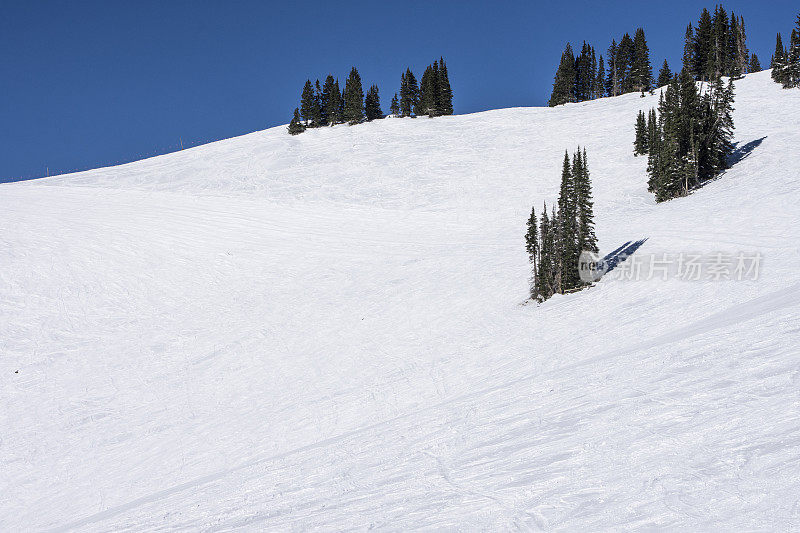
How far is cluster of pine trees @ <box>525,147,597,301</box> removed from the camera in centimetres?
2706

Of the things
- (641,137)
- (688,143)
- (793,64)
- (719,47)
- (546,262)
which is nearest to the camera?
(546,262)

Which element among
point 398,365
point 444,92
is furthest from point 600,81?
point 398,365

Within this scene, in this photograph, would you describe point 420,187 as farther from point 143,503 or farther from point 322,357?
point 143,503

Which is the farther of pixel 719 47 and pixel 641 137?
pixel 719 47

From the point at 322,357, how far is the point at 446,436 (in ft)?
43.4

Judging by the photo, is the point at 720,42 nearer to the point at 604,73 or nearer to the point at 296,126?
the point at 604,73

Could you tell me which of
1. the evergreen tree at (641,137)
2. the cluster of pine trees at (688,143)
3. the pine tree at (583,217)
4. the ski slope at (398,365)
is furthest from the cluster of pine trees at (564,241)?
the evergreen tree at (641,137)

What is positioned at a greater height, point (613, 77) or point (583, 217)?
point (613, 77)

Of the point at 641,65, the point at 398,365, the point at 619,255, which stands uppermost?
the point at 641,65

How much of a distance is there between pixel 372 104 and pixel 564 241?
272 ft

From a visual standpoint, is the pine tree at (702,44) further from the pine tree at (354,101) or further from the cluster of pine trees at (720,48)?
Answer: the pine tree at (354,101)

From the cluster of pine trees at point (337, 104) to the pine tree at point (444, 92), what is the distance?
561 inches

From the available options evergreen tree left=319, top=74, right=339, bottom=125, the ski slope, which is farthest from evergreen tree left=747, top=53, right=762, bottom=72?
evergreen tree left=319, top=74, right=339, bottom=125

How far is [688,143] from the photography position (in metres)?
45.0
